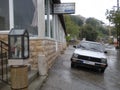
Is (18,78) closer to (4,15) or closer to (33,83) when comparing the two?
(33,83)

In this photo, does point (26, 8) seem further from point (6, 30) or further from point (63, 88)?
point (63, 88)

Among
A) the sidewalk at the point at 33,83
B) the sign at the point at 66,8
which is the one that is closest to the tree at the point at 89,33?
the sign at the point at 66,8

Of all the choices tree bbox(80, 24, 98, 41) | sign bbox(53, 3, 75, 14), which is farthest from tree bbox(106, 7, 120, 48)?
tree bbox(80, 24, 98, 41)

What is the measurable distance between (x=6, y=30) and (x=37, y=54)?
1.63m

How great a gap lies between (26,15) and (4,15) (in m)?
0.92

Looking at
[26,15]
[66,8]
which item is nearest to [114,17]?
[66,8]

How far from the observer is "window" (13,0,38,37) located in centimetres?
952

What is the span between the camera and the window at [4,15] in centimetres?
936

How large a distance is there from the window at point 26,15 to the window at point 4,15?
1.08ft

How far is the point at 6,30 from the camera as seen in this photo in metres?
9.41

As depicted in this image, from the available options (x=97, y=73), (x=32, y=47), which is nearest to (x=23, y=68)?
(x=32, y=47)

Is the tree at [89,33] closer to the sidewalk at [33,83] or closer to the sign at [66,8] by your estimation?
the sign at [66,8]

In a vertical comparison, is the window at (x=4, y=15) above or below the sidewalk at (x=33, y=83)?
above

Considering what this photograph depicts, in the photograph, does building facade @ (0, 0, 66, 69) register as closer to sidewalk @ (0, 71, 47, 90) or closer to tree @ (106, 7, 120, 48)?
sidewalk @ (0, 71, 47, 90)
